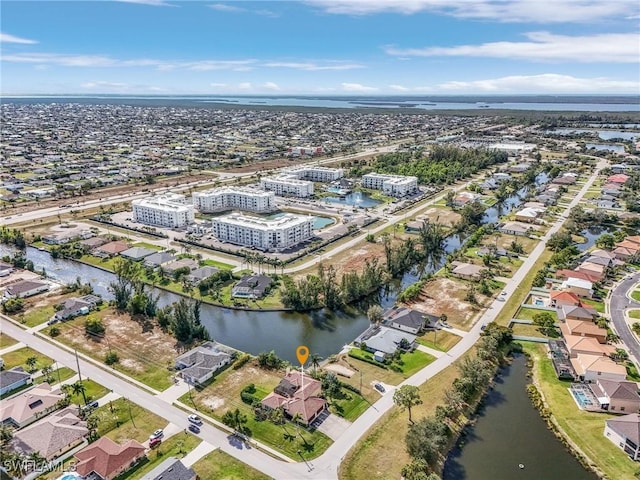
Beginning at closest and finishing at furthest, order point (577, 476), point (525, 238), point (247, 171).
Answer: point (577, 476), point (525, 238), point (247, 171)

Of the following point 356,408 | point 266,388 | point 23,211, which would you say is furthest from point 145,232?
point 356,408

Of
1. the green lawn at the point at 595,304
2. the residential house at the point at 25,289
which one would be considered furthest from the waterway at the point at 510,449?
the residential house at the point at 25,289

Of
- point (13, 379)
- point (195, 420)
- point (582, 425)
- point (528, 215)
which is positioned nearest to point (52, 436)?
point (195, 420)

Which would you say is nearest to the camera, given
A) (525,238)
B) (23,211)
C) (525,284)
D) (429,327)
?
(429,327)

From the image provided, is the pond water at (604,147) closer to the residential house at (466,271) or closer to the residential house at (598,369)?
the residential house at (466,271)

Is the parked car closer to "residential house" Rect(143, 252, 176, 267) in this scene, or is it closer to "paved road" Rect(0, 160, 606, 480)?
"paved road" Rect(0, 160, 606, 480)

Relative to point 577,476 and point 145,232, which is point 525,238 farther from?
point 145,232
